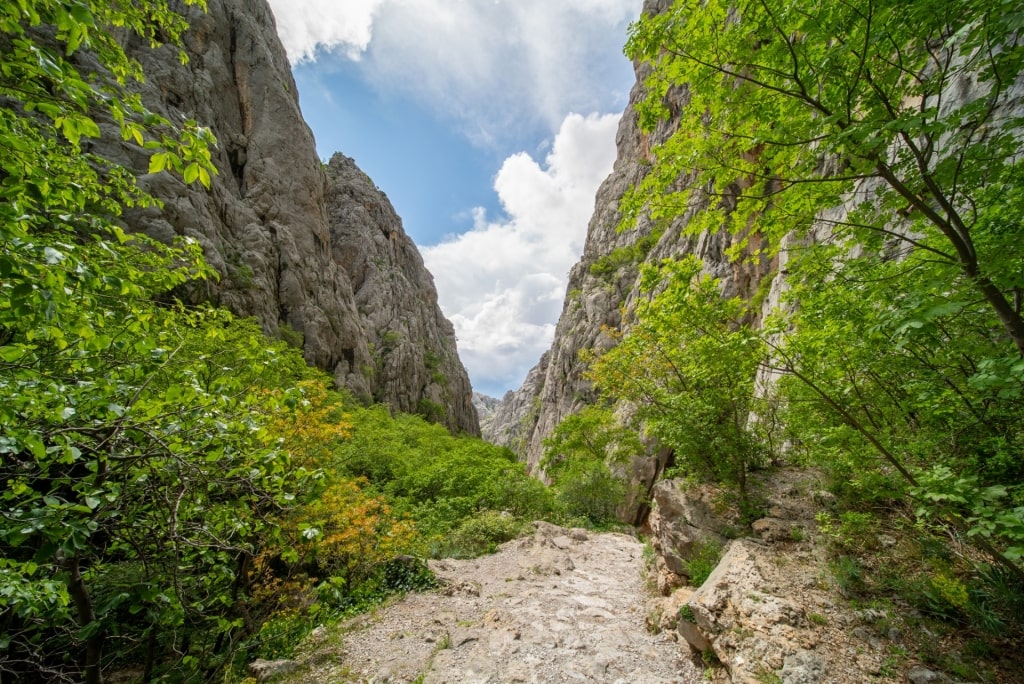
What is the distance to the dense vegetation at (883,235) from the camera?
2705mm

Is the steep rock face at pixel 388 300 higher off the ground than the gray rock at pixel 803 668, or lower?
higher

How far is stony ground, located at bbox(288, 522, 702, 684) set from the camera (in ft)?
A: 17.4

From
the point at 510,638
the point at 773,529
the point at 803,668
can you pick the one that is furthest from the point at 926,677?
the point at 510,638

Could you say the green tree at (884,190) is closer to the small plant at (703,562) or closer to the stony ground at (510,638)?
the small plant at (703,562)

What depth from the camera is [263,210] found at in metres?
33.6

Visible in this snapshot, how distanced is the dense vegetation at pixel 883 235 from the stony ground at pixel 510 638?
3.29 meters

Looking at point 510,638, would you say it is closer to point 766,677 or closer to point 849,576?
point 766,677

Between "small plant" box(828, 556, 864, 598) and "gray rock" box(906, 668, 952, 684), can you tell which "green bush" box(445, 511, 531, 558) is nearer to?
"small plant" box(828, 556, 864, 598)

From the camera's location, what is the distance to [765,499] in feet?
24.4

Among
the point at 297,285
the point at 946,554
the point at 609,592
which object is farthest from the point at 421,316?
the point at 946,554

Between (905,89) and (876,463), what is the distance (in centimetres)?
461

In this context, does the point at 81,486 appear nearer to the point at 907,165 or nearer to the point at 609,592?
the point at 907,165

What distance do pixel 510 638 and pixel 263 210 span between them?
1516 inches

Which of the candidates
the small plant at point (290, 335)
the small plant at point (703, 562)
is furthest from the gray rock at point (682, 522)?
the small plant at point (290, 335)
